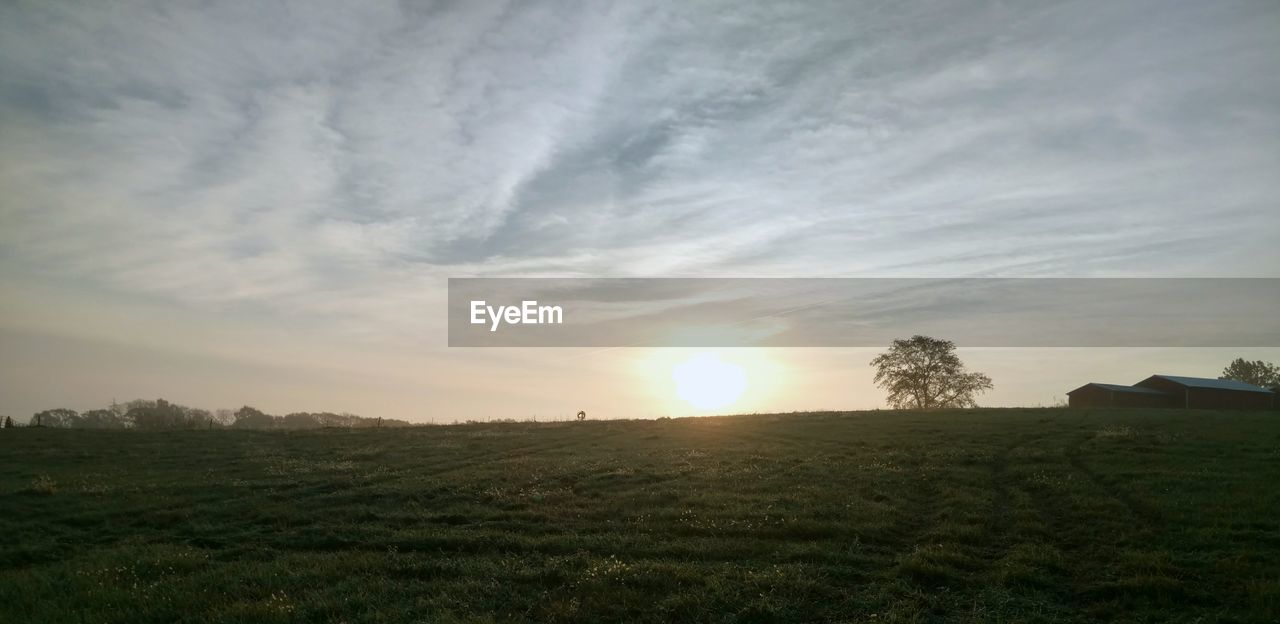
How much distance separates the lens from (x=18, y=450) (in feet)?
131

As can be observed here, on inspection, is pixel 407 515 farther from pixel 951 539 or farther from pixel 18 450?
pixel 18 450

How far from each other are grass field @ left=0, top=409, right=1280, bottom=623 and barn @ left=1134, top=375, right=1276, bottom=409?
156ft

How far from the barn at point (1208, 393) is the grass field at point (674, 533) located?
47.4 metres

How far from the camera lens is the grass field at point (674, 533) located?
44.9 ft

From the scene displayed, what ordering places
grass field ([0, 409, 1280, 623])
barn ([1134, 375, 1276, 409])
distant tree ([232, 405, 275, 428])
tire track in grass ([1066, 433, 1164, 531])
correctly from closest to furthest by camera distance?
grass field ([0, 409, 1280, 623])
tire track in grass ([1066, 433, 1164, 531])
barn ([1134, 375, 1276, 409])
distant tree ([232, 405, 275, 428])

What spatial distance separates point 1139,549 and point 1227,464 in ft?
47.4

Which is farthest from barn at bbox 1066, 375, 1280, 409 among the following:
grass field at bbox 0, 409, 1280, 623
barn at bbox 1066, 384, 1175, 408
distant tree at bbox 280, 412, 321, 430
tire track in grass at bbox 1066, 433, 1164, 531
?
distant tree at bbox 280, 412, 321, 430

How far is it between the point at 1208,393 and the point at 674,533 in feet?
270

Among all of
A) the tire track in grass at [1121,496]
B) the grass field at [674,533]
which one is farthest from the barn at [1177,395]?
the tire track in grass at [1121,496]

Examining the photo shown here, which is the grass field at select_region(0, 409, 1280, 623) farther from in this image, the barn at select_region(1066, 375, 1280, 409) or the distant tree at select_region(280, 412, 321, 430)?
the distant tree at select_region(280, 412, 321, 430)

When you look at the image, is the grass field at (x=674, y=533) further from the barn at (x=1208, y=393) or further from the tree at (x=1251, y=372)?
the tree at (x=1251, y=372)

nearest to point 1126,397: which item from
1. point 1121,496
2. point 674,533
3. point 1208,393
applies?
point 1208,393

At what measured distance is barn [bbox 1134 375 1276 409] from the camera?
7644cm

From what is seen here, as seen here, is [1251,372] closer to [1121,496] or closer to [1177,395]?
[1177,395]
